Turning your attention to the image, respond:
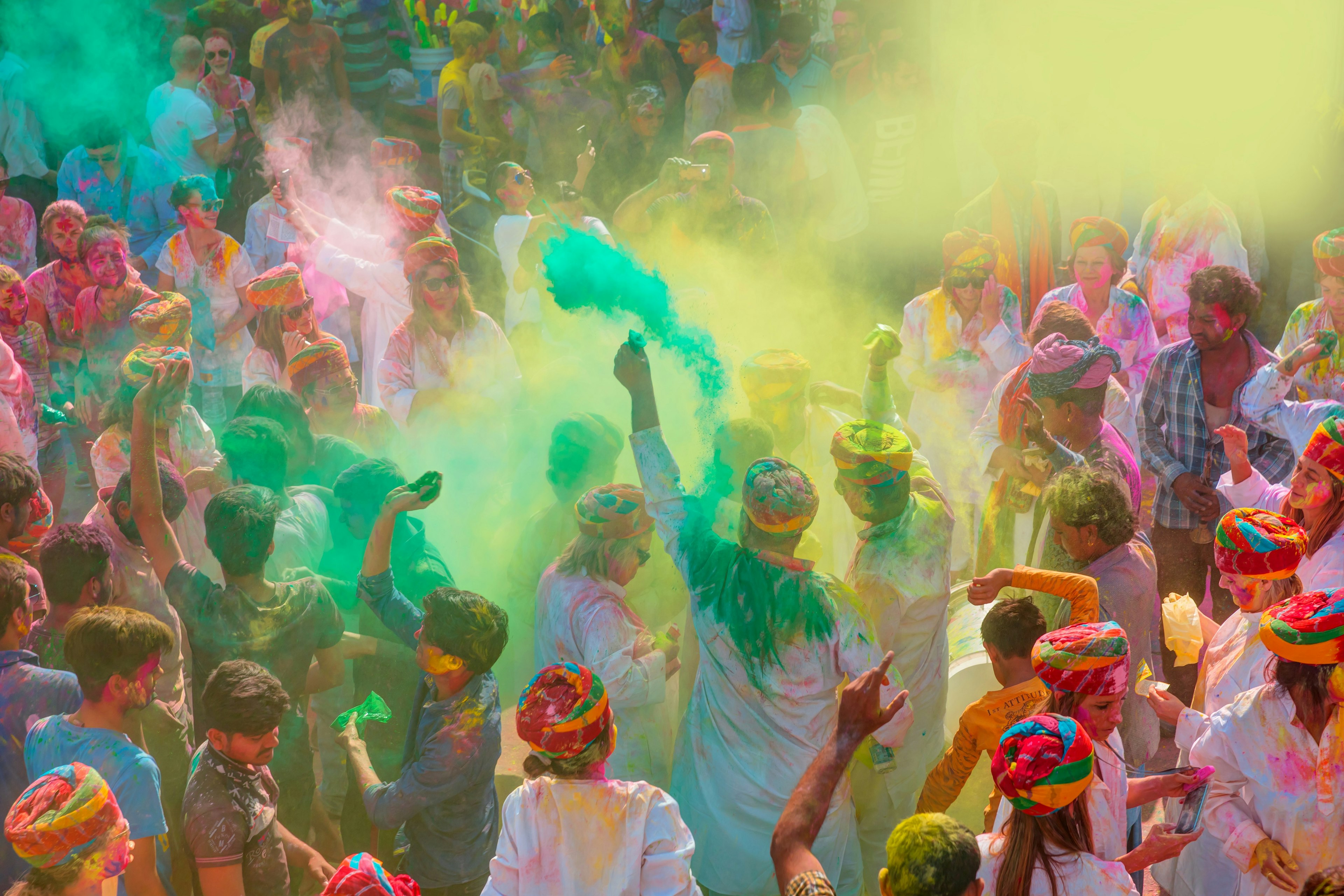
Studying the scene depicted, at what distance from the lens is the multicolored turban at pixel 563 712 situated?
8.04ft

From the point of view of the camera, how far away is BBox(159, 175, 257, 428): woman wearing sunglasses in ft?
23.3

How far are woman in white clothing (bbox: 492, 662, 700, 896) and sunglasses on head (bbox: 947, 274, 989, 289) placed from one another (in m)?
4.00

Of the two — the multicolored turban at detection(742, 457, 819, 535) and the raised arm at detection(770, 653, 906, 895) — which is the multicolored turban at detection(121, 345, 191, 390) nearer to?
the multicolored turban at detection(742, 457, 819, 535)

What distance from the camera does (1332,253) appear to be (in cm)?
534

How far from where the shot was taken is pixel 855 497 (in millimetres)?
3650

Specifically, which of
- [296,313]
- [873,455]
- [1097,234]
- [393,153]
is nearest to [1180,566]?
[1097,234]

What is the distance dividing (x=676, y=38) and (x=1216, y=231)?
18.6 ft

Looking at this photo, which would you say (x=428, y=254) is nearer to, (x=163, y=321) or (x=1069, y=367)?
(x=163, y=321)

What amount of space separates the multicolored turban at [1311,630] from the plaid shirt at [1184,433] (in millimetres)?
2427

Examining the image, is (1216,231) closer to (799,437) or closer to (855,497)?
(799,437)

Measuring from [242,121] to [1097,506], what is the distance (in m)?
8.43

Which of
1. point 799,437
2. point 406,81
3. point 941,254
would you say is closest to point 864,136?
point 941,254

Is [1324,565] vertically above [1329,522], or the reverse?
[1329,522]

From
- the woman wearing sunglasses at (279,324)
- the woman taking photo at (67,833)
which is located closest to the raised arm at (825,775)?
the woman taking photo at (67,833)
